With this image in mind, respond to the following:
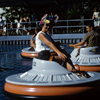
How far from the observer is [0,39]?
2167 cm

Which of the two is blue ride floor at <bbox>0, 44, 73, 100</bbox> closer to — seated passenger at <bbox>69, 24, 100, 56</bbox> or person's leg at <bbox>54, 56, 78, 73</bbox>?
person's leg at <bbox>54, 56, 78, 73</bbox>

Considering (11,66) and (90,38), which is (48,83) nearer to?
(90,38)

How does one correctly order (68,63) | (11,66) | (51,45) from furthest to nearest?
(11,66)
(68,63)
(51,45)

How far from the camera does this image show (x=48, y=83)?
4.86m

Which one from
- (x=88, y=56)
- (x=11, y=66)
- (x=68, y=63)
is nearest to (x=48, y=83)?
(x=68, y=63)

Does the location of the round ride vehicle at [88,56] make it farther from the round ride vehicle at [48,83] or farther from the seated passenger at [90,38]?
the round ride vehicle at [48,83]

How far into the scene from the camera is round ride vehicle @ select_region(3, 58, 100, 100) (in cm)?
481

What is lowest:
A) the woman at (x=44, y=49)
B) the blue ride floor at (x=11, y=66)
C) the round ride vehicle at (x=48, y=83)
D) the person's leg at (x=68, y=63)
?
the blue ride floor at (x=11, y=66)

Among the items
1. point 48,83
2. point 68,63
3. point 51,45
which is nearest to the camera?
point 48,83

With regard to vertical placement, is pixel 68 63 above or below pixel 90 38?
below

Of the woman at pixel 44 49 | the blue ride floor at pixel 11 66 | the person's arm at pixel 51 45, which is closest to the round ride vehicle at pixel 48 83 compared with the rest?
the woman at pixel 44 49

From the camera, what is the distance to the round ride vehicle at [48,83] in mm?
4809

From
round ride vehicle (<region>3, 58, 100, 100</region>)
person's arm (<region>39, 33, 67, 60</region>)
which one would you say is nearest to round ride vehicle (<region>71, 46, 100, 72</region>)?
round ride vehicle (<region>3, 58, 100, 100</region>)

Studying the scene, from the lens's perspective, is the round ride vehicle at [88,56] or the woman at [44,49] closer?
the woman at [44,49]
